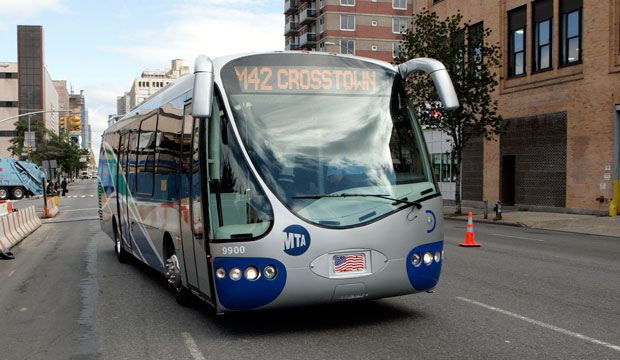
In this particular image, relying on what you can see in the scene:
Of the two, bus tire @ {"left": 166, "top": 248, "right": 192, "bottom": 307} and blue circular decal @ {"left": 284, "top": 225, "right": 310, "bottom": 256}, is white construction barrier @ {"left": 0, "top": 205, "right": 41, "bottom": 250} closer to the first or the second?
bus tire @ {"left": 166, "top": 248, "right": 192, "bottom": 307}

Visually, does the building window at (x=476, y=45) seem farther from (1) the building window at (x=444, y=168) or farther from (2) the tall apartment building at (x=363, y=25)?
(2) the tall apartment building at (x=363, y=25)

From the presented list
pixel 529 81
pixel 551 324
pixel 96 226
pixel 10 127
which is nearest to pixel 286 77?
pixel 551 324

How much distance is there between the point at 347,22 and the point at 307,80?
72179mm

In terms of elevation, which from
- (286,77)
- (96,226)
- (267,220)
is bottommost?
(96,226)

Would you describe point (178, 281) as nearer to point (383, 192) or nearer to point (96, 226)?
point (383, 192)

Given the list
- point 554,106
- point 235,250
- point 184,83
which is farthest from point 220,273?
point 554,106

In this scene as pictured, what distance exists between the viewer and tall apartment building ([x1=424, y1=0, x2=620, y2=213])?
25.4 m

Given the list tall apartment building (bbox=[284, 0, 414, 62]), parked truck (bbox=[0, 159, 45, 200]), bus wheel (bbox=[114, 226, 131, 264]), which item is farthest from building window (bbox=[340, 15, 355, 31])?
bus wheel (bbox=[114, 226, 131, 264])

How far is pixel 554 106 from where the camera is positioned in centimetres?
2819

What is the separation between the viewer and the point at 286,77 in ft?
21.7

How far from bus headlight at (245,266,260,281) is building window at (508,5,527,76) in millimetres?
27776

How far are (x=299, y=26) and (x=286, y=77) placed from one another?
3173 inches

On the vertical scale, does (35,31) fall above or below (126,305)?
above

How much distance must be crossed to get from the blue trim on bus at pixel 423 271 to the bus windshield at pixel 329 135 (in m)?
0.54
